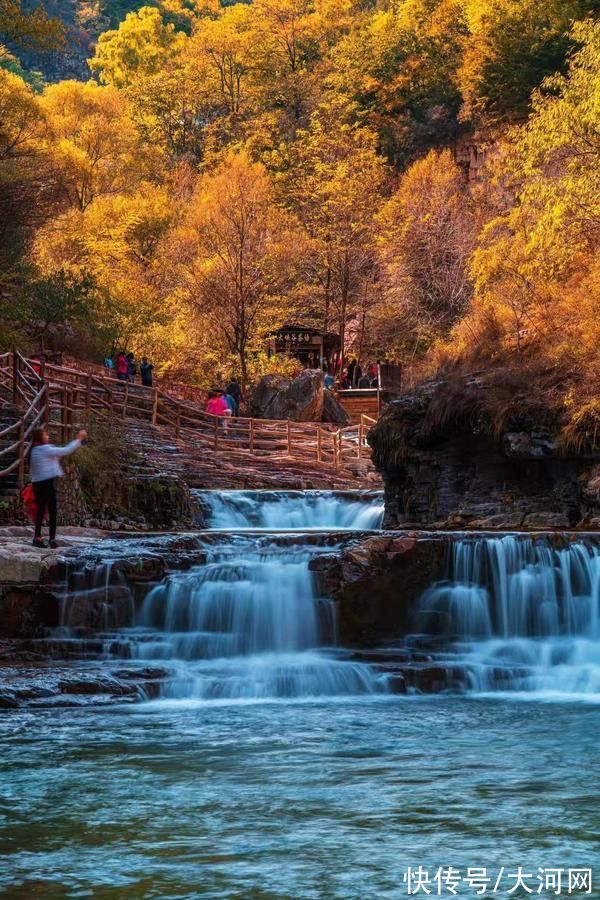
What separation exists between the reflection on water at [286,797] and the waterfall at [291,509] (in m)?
16.8

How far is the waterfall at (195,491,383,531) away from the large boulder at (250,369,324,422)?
15.3 m

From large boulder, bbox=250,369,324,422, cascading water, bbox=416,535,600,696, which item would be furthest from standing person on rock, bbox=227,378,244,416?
cascading water, bbox=416,535,600,696

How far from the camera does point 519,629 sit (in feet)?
56.4

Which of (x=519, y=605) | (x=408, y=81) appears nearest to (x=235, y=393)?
(x=519, y=605)

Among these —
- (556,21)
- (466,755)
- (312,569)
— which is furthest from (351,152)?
(466,755)

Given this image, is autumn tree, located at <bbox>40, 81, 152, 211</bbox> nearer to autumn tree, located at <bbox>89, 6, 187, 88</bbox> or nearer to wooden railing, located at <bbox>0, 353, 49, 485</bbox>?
autumn tree, located at <bbox>89, 6, 187, 88</bbox>

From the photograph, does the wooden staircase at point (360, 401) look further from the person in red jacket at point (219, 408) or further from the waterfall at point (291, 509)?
Answer: the waterfall at point (291, 509)

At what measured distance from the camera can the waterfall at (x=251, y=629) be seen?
15.4m

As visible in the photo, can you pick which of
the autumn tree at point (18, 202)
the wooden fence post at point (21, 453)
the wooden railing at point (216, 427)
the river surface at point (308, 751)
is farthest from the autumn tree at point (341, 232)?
the river surface at point (308, 751)

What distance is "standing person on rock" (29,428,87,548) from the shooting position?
17.4 meters

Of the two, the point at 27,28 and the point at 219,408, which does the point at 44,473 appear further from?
the point at 219,408

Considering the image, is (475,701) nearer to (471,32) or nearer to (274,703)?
(274,703)

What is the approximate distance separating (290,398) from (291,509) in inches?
661

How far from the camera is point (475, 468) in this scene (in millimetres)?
26922
